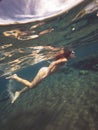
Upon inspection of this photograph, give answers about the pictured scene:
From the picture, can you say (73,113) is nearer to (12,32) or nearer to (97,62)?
(12,32)

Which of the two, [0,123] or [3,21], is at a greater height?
[3,21]

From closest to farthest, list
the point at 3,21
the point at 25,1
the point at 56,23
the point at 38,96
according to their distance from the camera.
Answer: the point at 25,1 → the point at 3,21 → the point at 56,23 → the point at 38,96

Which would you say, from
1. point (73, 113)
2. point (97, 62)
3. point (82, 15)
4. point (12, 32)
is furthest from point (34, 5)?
point (97, 62)

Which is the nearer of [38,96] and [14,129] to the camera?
[14,129]

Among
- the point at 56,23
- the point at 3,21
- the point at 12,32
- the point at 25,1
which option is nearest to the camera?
A: the point at 25,1

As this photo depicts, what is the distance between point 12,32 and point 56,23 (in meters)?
3.45

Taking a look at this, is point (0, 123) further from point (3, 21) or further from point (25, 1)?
point (25, 1)

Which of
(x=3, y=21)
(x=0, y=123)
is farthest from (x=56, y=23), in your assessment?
(x=0, y=123)

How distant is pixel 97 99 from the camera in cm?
1544

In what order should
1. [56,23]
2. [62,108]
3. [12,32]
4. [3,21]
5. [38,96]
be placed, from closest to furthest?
[3,21] → [12,32] → [56,23] → [62,108] → [38,96]

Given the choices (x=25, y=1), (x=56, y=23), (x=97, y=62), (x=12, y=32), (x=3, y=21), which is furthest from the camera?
(x=97, y=62)

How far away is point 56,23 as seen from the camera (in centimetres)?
1488

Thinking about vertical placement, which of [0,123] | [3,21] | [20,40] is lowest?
[0,123]

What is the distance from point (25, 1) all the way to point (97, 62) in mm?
17324
